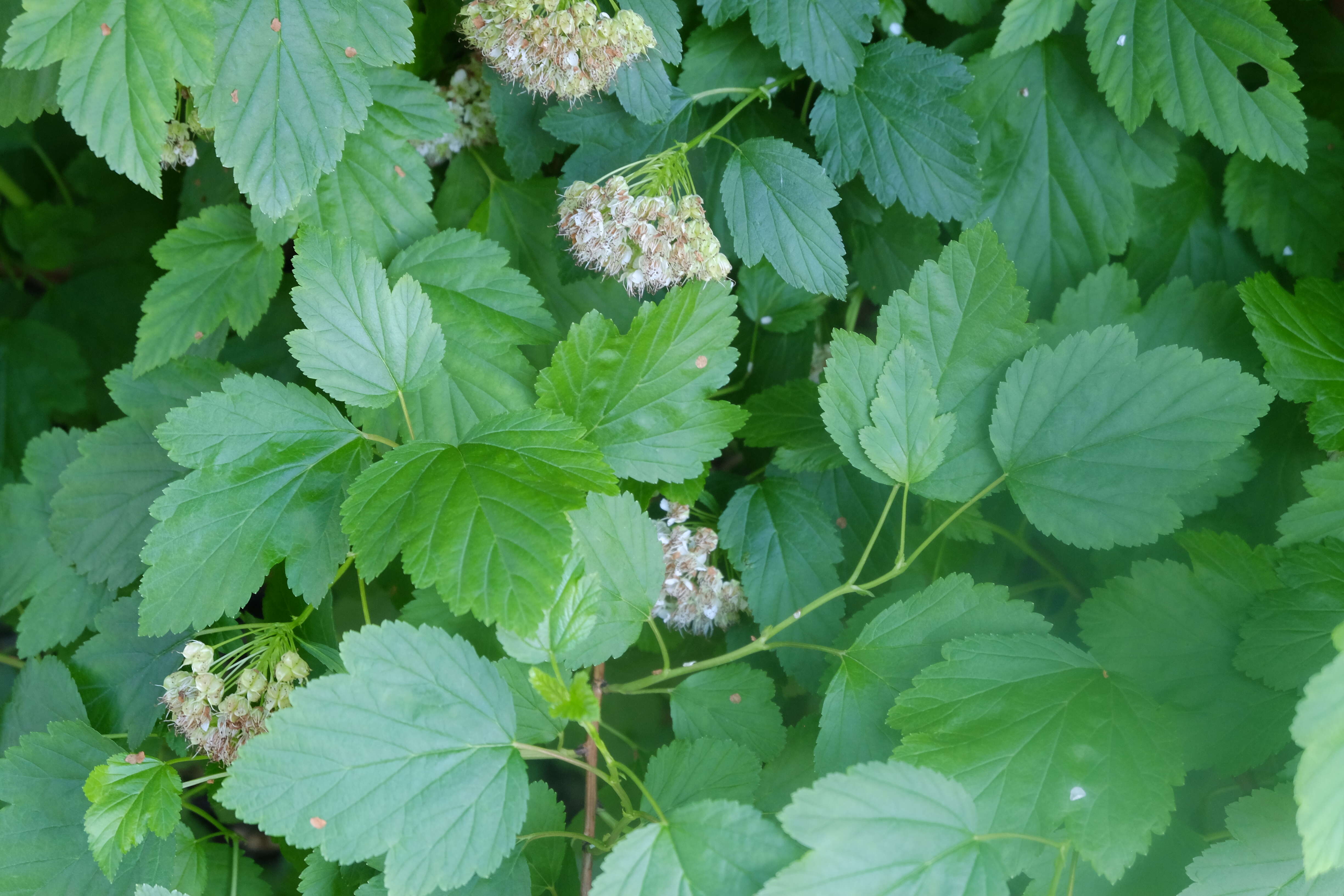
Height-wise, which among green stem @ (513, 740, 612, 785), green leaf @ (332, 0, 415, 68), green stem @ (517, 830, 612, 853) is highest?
green leaf @ (332, 0, 415, 68)

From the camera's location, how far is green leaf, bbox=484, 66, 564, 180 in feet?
4.77

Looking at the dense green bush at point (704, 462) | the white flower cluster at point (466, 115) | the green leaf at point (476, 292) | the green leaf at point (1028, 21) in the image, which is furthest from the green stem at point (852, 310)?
the white flower cluster at point (466, 115)

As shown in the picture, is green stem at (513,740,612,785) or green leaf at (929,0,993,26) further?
green leaf at (929,0,993,26)

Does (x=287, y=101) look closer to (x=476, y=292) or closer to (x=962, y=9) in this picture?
(x=476, y=292)

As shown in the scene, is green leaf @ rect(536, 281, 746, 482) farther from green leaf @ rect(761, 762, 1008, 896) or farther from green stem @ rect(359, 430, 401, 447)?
green leaf @ rect(761, 762, 1008, 896)

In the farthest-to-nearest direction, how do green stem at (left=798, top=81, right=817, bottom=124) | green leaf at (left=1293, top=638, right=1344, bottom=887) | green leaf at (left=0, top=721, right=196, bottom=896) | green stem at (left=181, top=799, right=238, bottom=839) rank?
green stem at (left=798, top=81, right=817, bottom=124) < green stem at (left=181, top=799, right=238, bottom=839) < green leaf at (left=0, top=721, right=196, bottom=896) < green leaf at (left=1293, top=638, right=1344, bottom=887)

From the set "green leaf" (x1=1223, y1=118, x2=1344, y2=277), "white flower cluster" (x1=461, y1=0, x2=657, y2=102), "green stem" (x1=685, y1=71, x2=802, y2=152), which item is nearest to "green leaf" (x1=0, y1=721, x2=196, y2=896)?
"white flower cluster" (x1=461, y1=0, x2=657, y2=102)

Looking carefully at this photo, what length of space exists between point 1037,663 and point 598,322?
737mm

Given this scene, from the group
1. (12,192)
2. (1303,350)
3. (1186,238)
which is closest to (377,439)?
(1303,350)

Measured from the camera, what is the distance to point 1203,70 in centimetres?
140

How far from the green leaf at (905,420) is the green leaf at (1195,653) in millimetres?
363

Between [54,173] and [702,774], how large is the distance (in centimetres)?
227

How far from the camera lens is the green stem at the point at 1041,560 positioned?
1.54 m

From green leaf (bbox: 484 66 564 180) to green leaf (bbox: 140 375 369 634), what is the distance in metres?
0.55
